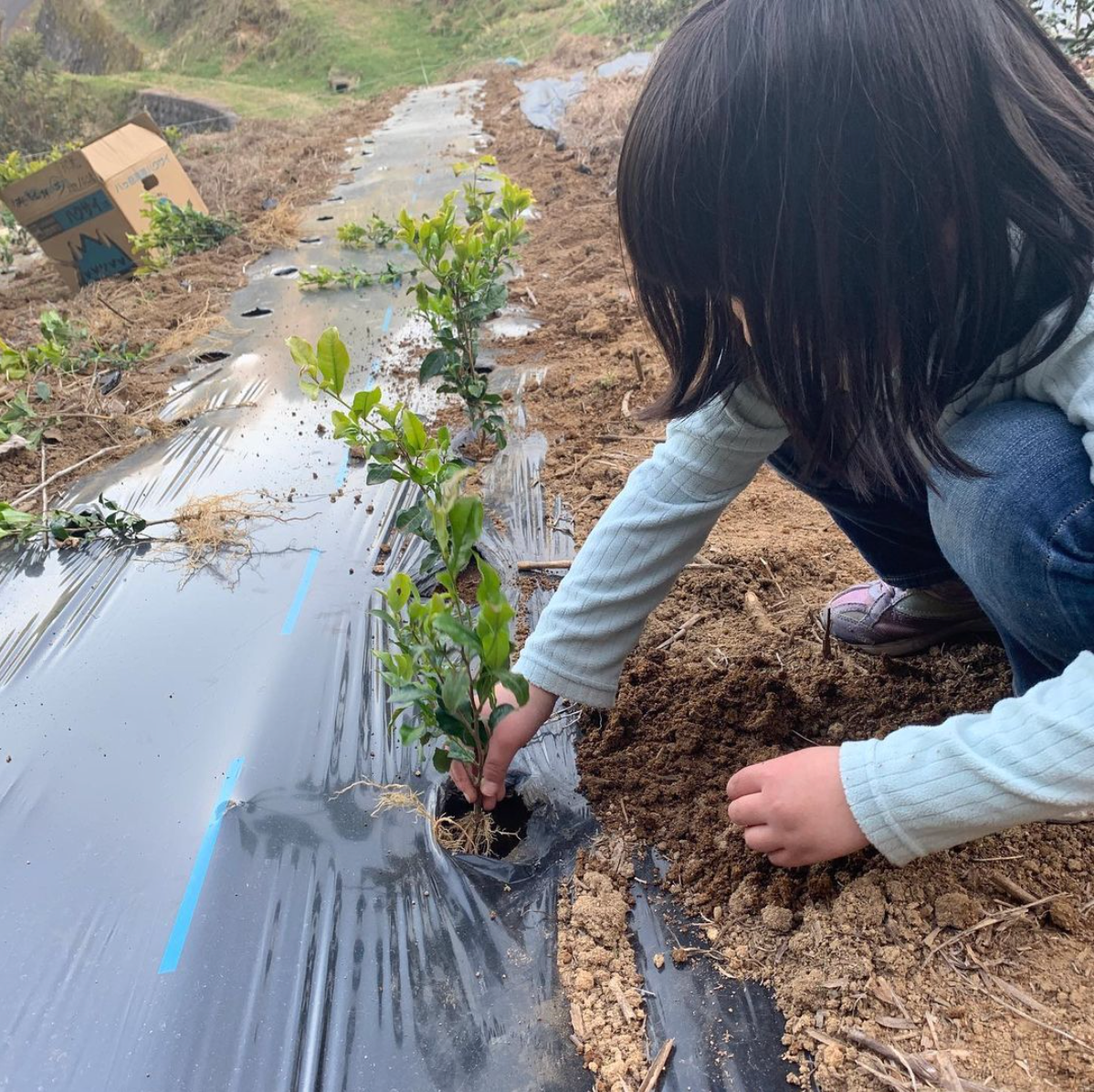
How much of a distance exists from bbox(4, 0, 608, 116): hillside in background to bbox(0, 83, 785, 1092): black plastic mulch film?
50.3ft

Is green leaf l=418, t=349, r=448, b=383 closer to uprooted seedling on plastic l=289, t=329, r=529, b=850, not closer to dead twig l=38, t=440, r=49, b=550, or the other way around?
uprooted seedling on plastic l=289, t=329, r=529, b=850

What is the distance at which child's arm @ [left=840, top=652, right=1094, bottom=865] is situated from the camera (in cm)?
82

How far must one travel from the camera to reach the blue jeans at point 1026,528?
3.07 ft

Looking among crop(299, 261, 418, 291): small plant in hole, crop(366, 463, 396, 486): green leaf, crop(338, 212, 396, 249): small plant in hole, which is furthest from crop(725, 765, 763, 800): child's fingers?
crop(338, 212, 396, 249): small plant in hole

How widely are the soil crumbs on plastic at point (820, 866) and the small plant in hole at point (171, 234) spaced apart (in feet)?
13.9

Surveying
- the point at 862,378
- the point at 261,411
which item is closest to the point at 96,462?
the point at 261,411

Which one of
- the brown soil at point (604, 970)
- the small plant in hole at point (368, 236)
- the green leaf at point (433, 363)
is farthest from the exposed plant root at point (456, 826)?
the small plant in hole at point (368, 236)

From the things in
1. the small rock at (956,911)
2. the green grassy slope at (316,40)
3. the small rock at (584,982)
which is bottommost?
the small rock at (956,911)

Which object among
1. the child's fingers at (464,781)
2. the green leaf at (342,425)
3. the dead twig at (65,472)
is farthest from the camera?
the dead twig at (65,472)

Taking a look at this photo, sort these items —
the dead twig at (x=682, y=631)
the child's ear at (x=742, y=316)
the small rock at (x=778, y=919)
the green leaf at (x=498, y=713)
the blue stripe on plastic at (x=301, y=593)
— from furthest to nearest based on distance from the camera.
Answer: the blue stripe on plastic at (x=301, y=593), the dead twig at (x=682, y=631), the green leaf at (x=498, y=713), the small rock at (x=778, y=919), the child's ear at (x=742, y=316)

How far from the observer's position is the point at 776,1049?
1.03 metres

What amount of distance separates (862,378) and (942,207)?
0.18 meters

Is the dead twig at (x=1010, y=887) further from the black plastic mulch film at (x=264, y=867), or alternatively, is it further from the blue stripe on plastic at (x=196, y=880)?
the blue stripe on plastic at (x=196, y=880)

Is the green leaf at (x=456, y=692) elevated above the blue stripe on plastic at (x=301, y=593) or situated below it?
above
